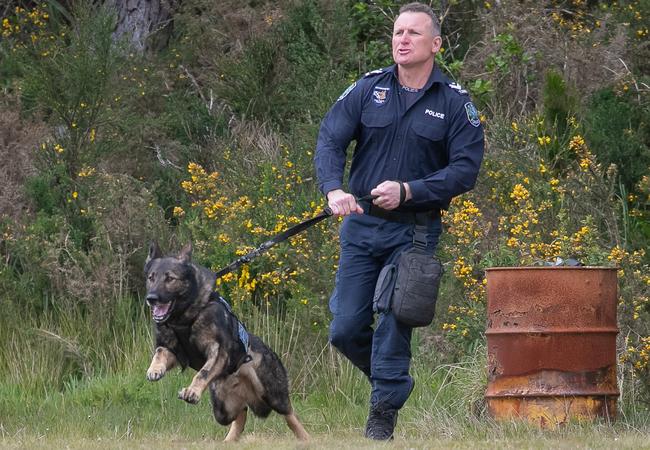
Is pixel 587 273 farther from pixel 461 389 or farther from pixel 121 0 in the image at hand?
pixel 121 0

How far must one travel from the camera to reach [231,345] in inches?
275

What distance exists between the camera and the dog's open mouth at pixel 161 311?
22.0 ft

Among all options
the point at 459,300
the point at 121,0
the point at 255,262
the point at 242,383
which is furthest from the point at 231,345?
the point at 121,0

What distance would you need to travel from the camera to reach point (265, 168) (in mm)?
11617

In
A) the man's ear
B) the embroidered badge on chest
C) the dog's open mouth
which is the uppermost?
the man's ear

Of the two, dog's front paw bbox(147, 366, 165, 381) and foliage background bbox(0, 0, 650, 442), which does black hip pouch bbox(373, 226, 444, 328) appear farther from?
foliage background bbox(0, 0, 650, 442)

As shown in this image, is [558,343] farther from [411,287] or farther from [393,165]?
[393,165]

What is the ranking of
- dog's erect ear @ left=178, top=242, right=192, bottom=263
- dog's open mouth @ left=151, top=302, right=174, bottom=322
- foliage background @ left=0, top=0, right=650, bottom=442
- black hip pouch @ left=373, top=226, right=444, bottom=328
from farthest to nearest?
foliage background @ left=0, top=0, right=650, bottom=442, dog's erect ear @ left=178, top=242, right=192, bottom=263, dog's open mouth @ left=151, top=302, right=174, bottom=322, black hip pouch @ left=373, top=226, right=444, bottom=328

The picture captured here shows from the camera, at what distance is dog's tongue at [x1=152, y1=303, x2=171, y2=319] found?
6695 millimetres

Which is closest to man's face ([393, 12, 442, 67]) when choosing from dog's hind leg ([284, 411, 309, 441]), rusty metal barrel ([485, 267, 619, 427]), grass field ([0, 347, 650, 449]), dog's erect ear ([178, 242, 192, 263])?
rusty metal barrel ([485, 267, 619, 427])

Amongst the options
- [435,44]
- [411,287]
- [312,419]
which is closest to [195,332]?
[411,287]

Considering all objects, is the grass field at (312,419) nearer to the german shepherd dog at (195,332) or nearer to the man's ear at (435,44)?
the german shepherd dog at (195,332)

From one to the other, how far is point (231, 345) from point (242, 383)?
1.50ft

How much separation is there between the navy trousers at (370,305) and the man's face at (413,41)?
0.86m
